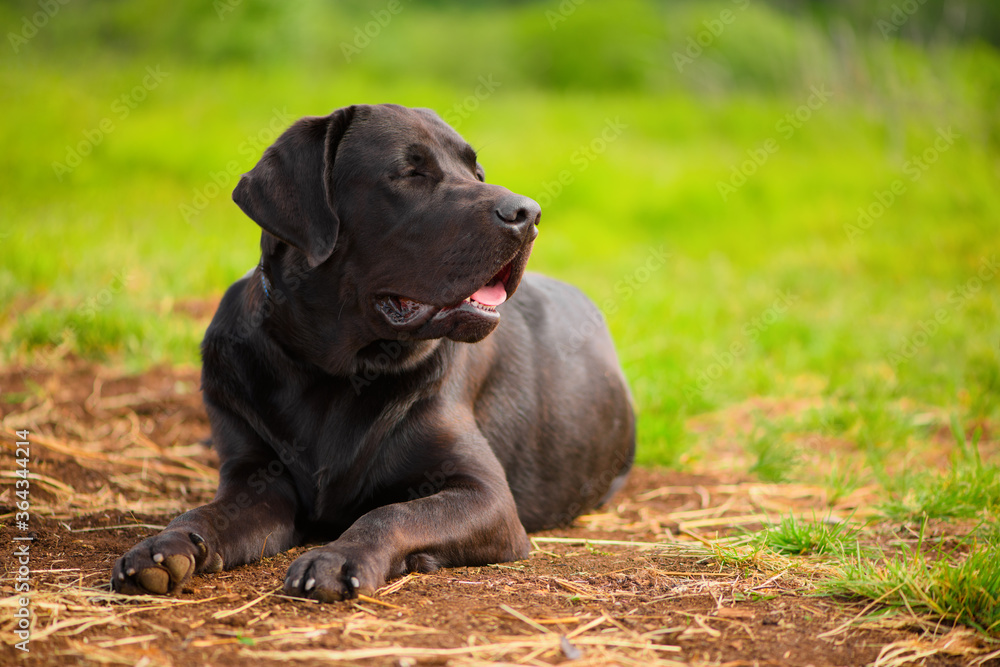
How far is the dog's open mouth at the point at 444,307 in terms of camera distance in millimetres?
2859

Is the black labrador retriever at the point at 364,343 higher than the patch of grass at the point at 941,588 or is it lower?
higher

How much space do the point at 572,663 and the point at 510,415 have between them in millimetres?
1584

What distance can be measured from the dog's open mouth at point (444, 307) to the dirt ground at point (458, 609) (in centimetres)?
83

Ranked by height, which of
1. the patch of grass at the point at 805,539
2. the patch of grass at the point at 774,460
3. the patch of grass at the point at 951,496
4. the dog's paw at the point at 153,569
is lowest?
the patch of grass at the point at 774,460

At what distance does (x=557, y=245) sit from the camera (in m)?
9.27

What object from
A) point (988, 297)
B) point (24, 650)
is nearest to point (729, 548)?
point (24, 650)

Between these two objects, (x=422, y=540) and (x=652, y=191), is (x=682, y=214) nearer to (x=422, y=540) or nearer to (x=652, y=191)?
(x=652, y=191)

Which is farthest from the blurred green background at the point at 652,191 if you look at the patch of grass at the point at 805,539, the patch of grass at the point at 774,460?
the patch of grass at the point at 805,539

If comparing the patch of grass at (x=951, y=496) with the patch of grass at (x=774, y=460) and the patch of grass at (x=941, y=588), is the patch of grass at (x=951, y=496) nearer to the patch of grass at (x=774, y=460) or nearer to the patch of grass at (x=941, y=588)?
the patch of grass at (x=774, y=460)

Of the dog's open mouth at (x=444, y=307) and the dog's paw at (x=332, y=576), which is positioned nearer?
the dog's paw at (x=332, y=576)

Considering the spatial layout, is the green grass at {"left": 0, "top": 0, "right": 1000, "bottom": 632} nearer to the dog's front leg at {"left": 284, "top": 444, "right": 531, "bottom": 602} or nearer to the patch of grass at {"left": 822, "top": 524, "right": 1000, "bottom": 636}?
the patch of grass at {"left": 822, "top": 524, "right": 1000, "bottom": 636}

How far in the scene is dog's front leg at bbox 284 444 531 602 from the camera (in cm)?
236

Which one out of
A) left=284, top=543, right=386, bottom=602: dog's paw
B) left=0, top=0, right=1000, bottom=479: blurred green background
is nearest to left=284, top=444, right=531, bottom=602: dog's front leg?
left=284, top=543, right=386, bottom=602: dog's paw

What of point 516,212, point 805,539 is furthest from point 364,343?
point 805,539
